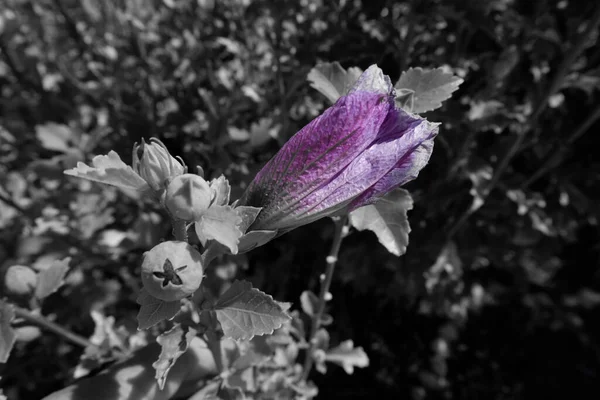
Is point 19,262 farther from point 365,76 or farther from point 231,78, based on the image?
point 365,76

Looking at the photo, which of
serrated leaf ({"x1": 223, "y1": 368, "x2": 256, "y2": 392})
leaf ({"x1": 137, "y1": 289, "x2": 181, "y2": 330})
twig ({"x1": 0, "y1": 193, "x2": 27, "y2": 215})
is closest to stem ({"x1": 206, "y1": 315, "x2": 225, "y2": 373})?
serrated leaf ({"x1": 223, "y1": 368, "x2": 256, "y2": 392})

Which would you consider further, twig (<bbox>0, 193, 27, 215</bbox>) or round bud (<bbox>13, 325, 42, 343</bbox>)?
twig (<bbox>0, 193, 27, 215</bbox>)

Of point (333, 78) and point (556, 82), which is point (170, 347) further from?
point (556, 82)

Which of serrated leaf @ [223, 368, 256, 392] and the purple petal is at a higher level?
the purple petal

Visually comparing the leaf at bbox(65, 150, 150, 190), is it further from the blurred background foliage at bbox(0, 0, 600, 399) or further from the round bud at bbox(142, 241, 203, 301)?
the blurred background foliage at bbox(0, 0, 600, 399)

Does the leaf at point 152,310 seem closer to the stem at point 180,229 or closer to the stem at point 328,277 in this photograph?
the stem at point 180,229

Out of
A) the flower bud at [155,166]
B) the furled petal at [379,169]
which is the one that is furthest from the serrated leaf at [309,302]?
the flower bud at [155,166]
